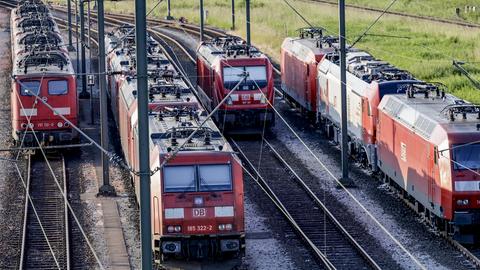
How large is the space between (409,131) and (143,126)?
15996mm

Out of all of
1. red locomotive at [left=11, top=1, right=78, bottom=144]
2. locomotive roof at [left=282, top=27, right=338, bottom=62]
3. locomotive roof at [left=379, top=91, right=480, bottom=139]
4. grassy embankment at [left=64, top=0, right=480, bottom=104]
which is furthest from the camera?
grassy embankment at [left=64, top=0, right=480, bottom=104]

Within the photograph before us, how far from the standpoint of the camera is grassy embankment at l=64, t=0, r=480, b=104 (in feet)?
196

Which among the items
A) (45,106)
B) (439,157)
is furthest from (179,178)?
(45,106)

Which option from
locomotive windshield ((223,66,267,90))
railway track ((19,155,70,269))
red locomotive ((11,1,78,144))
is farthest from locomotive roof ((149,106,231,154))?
locomotive windshield ((223,66,267,90))

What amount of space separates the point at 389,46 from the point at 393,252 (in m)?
41.7

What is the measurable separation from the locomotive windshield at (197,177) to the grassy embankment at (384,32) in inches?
917

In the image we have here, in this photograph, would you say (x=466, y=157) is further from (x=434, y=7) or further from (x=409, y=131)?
(x=434, y=7)

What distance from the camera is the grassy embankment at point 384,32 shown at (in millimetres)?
59812

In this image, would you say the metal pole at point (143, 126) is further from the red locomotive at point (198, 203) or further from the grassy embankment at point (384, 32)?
the grassy embankment at point (384, 32)

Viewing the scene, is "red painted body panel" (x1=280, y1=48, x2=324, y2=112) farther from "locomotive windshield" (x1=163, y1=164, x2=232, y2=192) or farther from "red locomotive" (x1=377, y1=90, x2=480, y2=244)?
"locomotive windshield" (x1=163, y1=164, x2=232, y2=192)

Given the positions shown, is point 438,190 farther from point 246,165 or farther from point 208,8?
point 208,8

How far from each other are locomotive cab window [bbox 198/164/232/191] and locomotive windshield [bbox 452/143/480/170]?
621cm

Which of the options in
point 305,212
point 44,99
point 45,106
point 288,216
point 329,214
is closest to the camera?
point 288,216

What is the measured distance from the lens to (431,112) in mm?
33625
